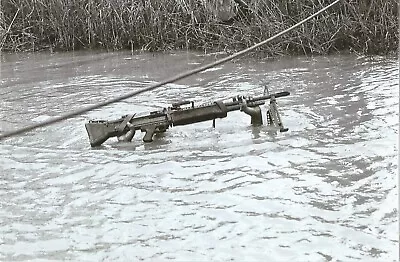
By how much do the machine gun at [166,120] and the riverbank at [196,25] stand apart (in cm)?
443

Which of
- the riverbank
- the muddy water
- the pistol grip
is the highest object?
the riverbank

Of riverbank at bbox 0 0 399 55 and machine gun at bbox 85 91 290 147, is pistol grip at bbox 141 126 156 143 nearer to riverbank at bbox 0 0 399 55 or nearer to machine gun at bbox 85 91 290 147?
machine gun at bbox 85 91 290 147

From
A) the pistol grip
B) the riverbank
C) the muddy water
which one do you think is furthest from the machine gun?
the riverbank

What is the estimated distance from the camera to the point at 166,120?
665 centimetres

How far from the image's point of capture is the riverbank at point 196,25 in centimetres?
1088

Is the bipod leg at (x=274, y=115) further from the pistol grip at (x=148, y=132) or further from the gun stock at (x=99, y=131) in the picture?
the gun stock at (x=99, y=131)

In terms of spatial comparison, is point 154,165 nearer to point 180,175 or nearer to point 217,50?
point 180,175

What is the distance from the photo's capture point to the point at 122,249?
4.45 metres

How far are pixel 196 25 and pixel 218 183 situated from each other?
749 centimetres

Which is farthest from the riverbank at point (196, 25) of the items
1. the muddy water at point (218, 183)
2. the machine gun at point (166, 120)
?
the machine gun at point (166, 120)

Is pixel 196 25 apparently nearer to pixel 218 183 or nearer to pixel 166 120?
pixel 166 120

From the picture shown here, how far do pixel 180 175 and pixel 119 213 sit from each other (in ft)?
2.83

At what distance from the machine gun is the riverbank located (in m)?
4.43

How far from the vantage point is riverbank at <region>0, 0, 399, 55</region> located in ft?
35.7
